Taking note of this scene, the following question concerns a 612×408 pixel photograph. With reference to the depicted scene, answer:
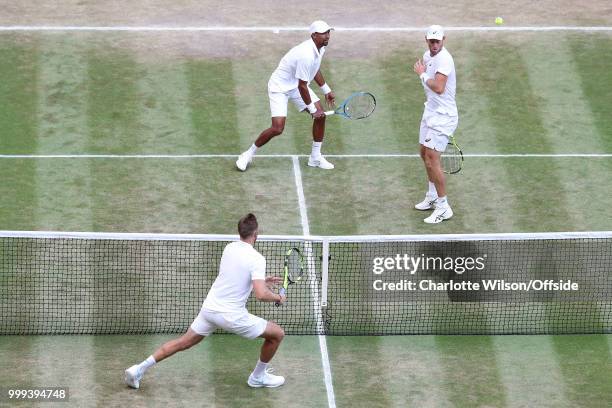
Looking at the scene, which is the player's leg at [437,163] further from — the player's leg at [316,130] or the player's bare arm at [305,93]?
the player's leg at [316,130]

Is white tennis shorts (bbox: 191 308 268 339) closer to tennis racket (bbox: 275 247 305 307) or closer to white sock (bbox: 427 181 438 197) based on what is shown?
tennis racket (bbox: 275 247 305 307)

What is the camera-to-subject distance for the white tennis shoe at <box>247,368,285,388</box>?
46.4ft

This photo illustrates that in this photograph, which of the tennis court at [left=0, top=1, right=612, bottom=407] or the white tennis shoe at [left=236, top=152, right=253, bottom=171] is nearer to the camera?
the tennis court at [left=0, top=1, right=612, bottom=407]

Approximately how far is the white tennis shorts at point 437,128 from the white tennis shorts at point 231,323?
14.8 feet

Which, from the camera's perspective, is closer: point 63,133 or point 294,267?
point 294,267

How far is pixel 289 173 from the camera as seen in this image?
1895 centimetres

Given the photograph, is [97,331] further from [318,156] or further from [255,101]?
[255,101]

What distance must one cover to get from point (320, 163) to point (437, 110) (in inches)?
90.5

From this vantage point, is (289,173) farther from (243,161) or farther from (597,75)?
(597,75)

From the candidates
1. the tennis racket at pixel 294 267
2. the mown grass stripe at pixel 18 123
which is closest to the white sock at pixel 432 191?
the tennis racket at pixel 294 267

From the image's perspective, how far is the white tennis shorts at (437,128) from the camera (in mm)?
17266

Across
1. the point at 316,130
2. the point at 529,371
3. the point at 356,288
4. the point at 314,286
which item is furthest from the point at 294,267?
the point at 316,130

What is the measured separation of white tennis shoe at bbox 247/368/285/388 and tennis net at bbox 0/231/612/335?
1137mm

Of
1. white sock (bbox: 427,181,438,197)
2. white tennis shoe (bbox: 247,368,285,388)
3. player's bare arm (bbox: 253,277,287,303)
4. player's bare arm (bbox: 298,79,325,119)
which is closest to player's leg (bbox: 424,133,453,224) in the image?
white sock (bbox: 427,181,438,197)
